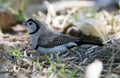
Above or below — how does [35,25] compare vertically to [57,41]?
above

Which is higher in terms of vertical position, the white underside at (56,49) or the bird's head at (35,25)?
the bird's head at (35,25)

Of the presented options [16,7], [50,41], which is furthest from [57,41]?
[16,7]

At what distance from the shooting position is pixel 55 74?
14.9 feet

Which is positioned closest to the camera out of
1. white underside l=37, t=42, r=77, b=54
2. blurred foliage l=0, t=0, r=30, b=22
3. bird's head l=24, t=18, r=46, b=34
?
white underside l=37, t=42, r=77, b=54

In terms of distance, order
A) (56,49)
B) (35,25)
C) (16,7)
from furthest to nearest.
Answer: (16,7)
(35,25)
(56,49)

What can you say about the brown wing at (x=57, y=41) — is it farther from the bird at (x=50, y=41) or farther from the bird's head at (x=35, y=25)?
the bird's head at (x=35, y=25)

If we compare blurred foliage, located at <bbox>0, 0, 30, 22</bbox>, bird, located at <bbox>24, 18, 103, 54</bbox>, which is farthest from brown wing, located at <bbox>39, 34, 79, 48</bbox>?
blurred foliage, located at <bbox>0, 0, 30, 22</bbox>

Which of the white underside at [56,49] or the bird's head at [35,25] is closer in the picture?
the white underside at [56,49]

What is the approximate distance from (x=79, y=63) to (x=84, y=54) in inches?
15.3

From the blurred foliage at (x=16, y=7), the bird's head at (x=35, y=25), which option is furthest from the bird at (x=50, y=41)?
the blurred foliage at (x=16, y=7)

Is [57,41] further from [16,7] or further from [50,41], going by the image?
[16,7]

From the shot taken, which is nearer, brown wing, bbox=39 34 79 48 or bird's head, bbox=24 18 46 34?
brown wing, bbox=39 34 79 48

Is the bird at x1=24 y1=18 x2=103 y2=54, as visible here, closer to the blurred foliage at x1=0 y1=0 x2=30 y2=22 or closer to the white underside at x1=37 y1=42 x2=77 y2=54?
the white underside at x1=37 y1=42 x2=77 y2=54

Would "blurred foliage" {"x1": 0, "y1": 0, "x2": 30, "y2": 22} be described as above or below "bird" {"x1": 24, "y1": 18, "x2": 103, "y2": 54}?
above
